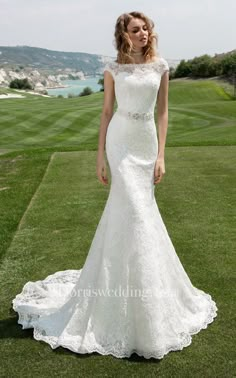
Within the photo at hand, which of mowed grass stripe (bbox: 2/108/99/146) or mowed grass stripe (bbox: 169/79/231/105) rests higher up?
mowed grass stripe (bbox: 2/108/99/146)

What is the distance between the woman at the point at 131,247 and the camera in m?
4.45

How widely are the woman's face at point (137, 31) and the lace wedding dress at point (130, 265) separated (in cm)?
24

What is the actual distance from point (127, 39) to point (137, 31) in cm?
15

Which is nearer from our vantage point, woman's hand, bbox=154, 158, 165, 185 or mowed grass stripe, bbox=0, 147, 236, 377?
mowed grass stripe, bbox=0, 147, 236, 377

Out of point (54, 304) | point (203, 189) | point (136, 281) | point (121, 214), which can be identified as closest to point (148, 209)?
point (121, 214)

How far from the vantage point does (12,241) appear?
743 cm

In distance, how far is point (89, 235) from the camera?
751 cm

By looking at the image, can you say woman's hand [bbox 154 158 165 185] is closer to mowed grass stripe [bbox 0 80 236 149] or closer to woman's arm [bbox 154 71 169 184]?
woman's arm [bbox 154 71 169 184]

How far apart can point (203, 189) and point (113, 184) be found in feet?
18.7

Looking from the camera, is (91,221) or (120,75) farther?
(91,221)

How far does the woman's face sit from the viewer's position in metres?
4.48

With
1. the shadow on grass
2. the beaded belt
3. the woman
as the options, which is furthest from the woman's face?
the shadow on grass

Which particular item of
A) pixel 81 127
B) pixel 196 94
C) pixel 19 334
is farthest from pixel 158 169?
pixel 196 94

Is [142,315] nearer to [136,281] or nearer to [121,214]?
[136,281]
